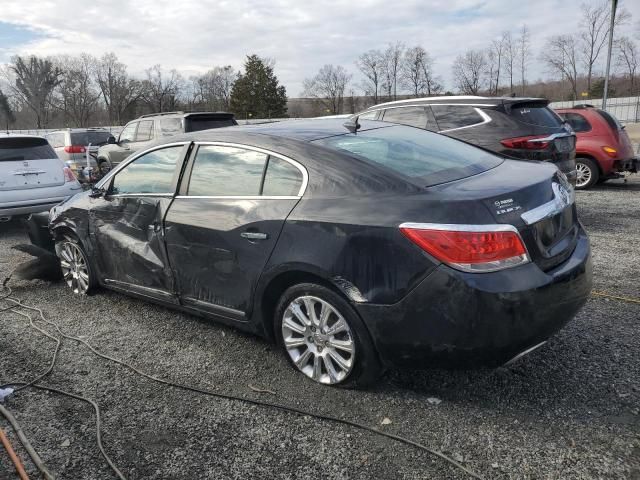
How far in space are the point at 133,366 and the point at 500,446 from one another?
92.6 inches

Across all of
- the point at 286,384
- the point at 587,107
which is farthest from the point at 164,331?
the point at 587,107

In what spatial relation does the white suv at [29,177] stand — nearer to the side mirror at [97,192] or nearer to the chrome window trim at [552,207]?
the side mirror at [97,192]

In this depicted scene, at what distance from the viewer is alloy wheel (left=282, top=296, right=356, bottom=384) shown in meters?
2.99

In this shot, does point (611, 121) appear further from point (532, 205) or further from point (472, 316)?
point (472, 316)

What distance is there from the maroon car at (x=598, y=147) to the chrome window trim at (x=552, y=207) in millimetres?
7545

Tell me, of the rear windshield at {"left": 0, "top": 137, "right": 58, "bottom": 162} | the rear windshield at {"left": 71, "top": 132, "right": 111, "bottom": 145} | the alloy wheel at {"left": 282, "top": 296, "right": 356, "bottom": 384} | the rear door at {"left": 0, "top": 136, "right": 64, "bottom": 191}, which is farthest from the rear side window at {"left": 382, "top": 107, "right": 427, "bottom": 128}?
the rear windshield at {"left": 71, "top": 132, "right": 111, "bottom": 145}

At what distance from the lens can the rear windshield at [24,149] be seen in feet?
26.1

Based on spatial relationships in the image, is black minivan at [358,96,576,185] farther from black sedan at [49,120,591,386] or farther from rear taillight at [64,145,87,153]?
rear taillight at [64,145,87,153]

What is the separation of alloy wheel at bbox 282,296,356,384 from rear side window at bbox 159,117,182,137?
31.1 feet

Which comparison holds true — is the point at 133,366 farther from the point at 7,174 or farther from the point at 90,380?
the point at 7,174

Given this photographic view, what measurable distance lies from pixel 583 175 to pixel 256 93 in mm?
58292

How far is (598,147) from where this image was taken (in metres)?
9.84

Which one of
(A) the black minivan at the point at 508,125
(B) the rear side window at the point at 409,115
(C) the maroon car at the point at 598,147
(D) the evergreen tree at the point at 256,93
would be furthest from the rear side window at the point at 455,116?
(D) the evergreen tree at the point at 256,93

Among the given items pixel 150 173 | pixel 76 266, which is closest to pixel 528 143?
pixel 150 173
